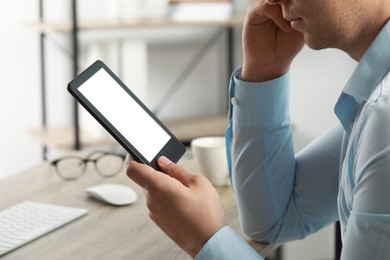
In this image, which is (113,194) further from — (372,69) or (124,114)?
(372,69)

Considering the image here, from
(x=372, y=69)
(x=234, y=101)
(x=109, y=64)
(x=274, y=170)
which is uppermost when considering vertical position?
(x=372, y=69)

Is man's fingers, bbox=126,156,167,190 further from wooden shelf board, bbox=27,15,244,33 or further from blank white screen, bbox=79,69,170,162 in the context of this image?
wooden shelf board, bbox=27,15,244,33

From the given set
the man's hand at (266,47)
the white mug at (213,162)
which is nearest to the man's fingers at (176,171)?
the man's hand at (266,47)

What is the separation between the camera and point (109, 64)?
257 centimetres

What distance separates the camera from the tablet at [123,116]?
108 centimetres

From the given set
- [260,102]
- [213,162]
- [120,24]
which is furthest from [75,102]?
[260,102]

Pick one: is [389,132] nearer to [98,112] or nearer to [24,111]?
[98,112]

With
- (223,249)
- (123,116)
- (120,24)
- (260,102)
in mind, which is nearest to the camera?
(223,249)

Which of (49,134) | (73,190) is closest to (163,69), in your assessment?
(49,134)

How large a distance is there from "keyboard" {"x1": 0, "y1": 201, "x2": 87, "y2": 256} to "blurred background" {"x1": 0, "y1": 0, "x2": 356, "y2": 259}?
1158mm

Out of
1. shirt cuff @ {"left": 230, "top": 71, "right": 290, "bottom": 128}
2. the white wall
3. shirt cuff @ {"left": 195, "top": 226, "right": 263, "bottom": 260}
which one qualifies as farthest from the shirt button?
the white wall

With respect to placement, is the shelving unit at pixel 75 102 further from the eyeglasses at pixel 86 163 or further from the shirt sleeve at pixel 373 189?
the shirt sleeve at pixel 373 189

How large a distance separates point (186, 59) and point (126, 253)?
5.87 feet

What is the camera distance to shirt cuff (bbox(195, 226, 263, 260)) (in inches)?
38.1
